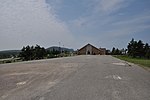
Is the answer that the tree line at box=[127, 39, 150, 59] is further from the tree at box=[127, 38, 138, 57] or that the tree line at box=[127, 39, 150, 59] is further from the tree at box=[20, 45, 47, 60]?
the tree at box=[20, 45, 47, 60]

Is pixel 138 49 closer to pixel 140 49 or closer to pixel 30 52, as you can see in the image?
pixel 140 49

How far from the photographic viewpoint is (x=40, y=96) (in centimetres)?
856

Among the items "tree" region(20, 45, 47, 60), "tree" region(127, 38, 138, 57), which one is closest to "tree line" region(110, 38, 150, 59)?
"tree" region(127, 38, 138, 57)

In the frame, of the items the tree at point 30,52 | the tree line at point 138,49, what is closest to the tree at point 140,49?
the tree line at point 138,49

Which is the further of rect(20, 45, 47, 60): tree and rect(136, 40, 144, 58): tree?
rect(136, 40, 144, 58): tree

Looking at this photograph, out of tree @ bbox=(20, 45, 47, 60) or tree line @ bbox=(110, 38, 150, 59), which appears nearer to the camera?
tree @ bbox=(20, 45, 47, 60)

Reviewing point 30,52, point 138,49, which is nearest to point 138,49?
point 138,49

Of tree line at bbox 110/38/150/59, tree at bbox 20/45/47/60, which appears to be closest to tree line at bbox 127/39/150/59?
tree line at bbox 110/38/150/59

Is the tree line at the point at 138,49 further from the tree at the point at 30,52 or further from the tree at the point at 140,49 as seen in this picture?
the tree at the point at 30,52

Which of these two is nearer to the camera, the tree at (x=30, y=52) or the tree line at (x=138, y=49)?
the tree at (x=30, y=52)

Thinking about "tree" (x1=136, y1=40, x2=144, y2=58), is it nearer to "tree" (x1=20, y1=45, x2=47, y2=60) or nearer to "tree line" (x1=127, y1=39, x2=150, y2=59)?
"tree line" (x1=127, y1=39, x2=150, y2=59)

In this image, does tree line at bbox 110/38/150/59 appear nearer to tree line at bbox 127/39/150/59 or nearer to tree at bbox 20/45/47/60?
tree line at bbox 127/39/150/59

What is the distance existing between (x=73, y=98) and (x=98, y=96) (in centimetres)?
90

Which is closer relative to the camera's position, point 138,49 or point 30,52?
point 30,52
